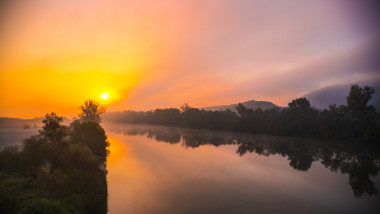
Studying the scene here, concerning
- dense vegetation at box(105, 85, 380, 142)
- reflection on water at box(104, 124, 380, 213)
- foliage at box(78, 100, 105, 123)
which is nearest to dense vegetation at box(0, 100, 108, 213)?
reflection on water at box(104, 124, 380, 213)

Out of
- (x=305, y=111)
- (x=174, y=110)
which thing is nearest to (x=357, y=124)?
(x=305, y=111)

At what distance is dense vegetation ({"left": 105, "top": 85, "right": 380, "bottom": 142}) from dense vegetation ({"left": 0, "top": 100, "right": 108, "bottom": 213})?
245 ft

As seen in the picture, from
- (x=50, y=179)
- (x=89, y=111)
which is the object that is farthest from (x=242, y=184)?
(x=89, y=111)

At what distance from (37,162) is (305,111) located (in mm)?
92454

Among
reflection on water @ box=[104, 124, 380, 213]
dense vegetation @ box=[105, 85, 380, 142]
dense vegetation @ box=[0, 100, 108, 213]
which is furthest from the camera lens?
dense vegetation @ box=[105, 85, 380, 142]

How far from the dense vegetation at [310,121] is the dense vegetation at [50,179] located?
7472cm

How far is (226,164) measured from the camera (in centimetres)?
3662

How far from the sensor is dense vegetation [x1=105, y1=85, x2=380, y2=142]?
63.4 meters

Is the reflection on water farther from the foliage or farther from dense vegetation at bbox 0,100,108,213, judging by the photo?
the foliage

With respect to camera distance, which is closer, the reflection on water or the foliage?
the reflection on water

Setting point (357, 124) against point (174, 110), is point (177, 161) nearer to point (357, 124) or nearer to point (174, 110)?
point (357, 124)

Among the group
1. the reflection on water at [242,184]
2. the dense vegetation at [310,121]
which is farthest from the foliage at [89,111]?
the dense vegetation at [310,121]

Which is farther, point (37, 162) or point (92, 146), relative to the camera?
point (92, 146)

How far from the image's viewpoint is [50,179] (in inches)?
611
